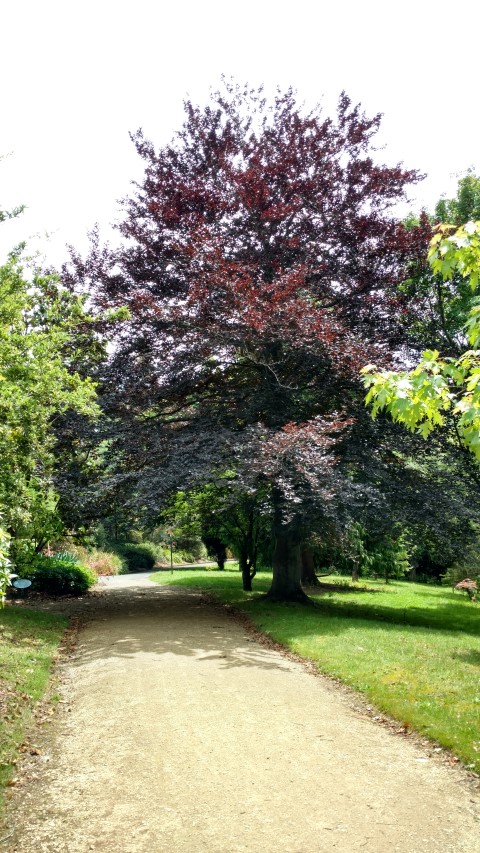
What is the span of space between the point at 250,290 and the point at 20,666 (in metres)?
8.35

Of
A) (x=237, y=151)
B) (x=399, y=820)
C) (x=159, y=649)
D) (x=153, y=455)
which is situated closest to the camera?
(x=399, y=820)

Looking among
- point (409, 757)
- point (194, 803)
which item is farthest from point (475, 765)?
point (194, 803)

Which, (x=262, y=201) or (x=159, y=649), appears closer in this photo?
(x=159, y=649)

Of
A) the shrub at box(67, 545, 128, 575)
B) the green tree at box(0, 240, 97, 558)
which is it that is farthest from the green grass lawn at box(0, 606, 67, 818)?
the shrub at box(67, 545, 128, 575)

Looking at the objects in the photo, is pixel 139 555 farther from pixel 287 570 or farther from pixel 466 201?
pixel 466 201

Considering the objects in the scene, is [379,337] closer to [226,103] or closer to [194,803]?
[226,103]

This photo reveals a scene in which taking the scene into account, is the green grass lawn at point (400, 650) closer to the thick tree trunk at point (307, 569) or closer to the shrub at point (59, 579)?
the thick tree trunk at point (307, 569)

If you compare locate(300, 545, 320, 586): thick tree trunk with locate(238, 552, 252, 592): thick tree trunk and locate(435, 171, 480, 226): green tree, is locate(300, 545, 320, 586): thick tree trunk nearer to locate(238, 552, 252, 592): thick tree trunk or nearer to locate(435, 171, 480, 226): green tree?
locate(238, 552, 252, 592): thick tree trunk

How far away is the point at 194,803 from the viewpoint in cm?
472

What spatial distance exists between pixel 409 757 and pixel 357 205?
13426mm

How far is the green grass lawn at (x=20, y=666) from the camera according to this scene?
606 centimetres

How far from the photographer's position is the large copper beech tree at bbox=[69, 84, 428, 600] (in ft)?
44.0

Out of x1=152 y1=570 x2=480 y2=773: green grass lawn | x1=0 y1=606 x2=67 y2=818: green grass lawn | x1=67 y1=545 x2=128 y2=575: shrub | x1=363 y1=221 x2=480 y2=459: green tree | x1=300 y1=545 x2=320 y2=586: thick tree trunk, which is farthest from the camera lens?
x1=67 y1=545 x2=128 y2=575: shrub

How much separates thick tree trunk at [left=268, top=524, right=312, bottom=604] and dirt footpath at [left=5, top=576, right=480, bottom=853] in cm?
724
